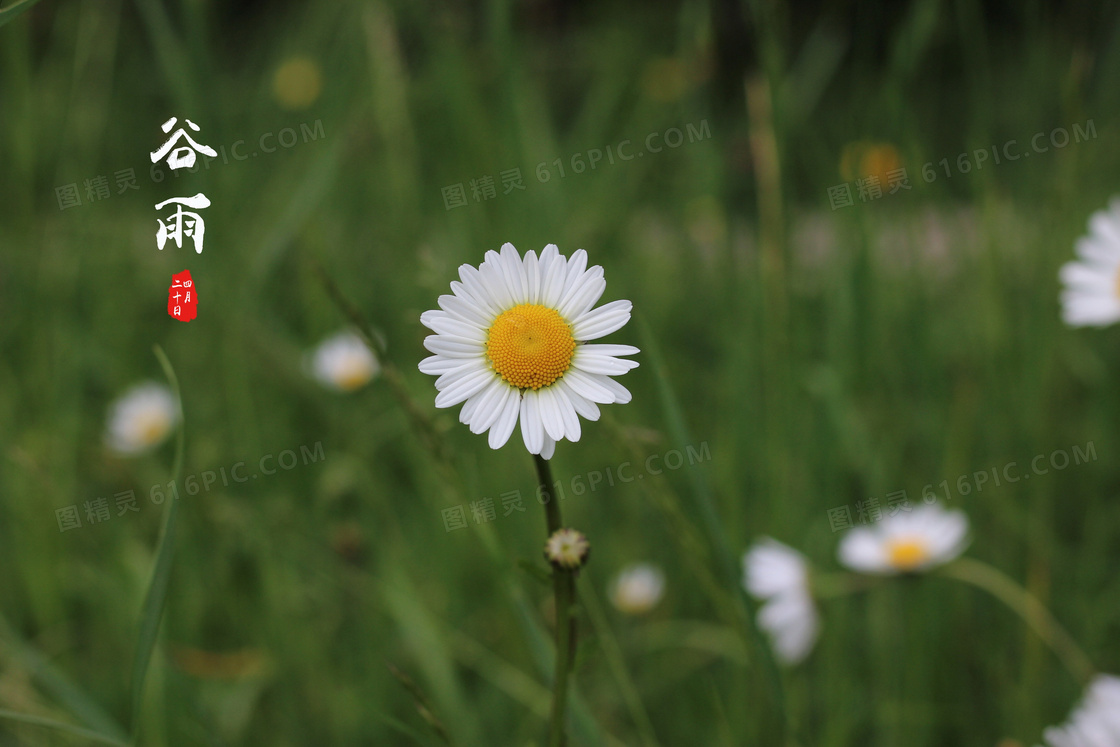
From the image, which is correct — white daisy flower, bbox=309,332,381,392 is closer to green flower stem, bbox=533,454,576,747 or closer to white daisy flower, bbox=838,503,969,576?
white daisy flower, bbox=838,503,969,576

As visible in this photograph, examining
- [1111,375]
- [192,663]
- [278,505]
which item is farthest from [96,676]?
[1111,375]

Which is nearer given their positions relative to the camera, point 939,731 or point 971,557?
point 939,731

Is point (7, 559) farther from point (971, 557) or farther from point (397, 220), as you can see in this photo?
point (971, 557)

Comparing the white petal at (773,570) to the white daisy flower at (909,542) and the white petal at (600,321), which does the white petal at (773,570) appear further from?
the white petal at (600,321)

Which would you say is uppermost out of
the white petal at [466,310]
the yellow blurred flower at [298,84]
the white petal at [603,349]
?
the yellow blurred flower at [298,84]

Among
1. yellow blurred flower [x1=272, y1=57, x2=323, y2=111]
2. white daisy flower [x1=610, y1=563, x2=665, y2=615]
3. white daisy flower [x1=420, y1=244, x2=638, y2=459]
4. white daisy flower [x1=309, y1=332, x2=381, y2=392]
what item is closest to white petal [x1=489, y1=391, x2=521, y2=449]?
white daisy flower [x1=420, y1=244, x2=638, y2=459]

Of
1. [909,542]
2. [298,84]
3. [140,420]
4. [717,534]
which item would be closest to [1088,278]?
[909,542]

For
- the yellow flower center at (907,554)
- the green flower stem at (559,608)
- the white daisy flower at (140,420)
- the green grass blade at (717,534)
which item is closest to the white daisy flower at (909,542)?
the yellow flower center at (907,554)
